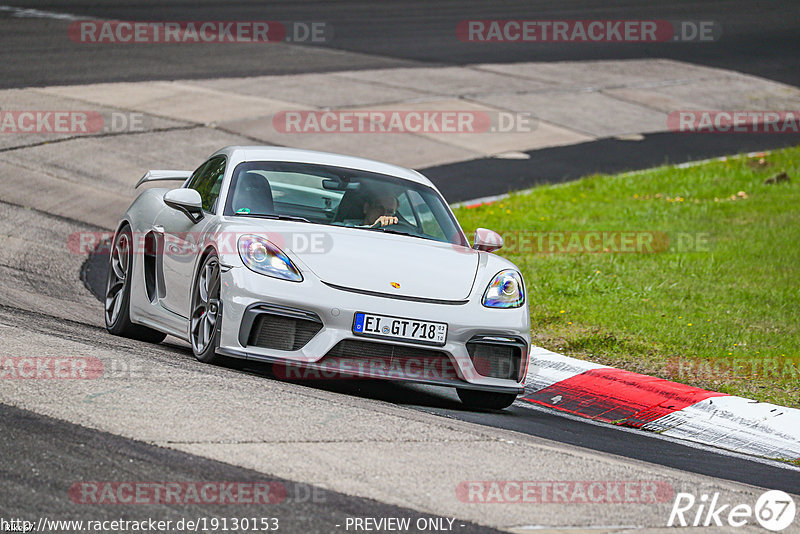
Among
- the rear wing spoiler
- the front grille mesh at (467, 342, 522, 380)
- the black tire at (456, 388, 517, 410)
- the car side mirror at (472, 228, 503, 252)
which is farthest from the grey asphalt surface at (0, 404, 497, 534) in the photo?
the rear wing spoiler

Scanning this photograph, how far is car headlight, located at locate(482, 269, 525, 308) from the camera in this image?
693 centimetres

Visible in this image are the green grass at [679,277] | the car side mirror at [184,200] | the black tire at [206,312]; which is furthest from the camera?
the green grass at [679,277]

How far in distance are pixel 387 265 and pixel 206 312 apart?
107cm

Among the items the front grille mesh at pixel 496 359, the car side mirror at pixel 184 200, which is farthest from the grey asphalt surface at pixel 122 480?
the car side mirror at pixel 184 200

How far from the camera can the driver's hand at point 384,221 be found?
7.59m

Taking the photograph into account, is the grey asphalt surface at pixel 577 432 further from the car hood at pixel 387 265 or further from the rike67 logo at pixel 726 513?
the rike67 logo at pixel 726 513

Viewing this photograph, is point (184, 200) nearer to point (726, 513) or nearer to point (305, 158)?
point (305, 158)

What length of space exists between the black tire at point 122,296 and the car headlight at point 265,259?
1750mm

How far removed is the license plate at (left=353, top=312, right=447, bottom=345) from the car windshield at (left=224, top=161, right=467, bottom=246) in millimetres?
1067

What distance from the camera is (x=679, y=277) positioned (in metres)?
11.2

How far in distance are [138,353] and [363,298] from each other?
4.54 feet

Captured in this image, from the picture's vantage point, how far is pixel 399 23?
29438mm

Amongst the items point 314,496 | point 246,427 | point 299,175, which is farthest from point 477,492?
point 299,175

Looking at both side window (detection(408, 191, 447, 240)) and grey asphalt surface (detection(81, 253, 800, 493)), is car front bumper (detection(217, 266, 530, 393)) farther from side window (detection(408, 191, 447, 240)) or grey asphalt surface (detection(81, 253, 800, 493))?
side window (detection(408, 191, 447, 240))
